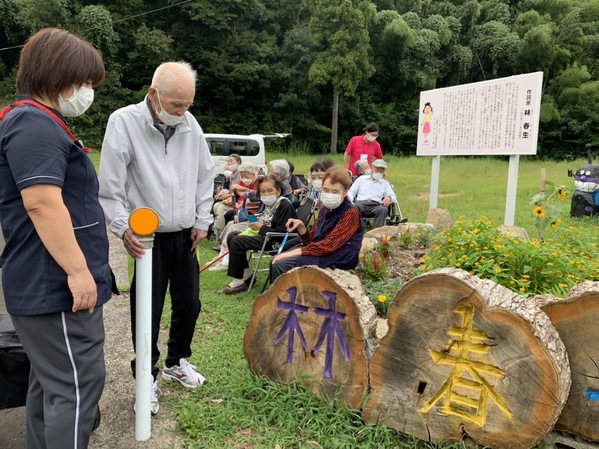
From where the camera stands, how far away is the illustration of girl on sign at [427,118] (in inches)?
271

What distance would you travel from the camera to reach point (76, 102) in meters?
1.66

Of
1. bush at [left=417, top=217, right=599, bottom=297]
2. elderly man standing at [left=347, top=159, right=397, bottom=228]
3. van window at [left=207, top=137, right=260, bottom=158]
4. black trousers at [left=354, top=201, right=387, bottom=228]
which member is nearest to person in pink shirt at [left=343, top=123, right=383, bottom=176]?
elderly man standing at [left=347, top=159, right=397, bottom=228]

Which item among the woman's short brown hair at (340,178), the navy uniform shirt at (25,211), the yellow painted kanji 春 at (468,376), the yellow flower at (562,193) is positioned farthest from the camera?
the yellow flower at (562,193)

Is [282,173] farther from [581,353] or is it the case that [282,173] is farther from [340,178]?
[581,353]

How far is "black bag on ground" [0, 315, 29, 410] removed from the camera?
1.92 meters

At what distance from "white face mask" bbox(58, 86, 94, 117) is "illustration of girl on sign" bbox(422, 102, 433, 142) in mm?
5916

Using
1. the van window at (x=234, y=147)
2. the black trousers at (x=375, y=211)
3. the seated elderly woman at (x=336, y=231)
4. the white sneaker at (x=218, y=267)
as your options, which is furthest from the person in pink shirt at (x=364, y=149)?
the van window at (x=234, y=147)

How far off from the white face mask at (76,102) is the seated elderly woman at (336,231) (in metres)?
2.04

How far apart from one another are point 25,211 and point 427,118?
6314 mm

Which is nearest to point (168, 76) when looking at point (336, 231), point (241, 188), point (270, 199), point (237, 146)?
point (336, 231)

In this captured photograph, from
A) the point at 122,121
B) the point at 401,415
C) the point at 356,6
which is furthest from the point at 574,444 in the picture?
the point at 356,6

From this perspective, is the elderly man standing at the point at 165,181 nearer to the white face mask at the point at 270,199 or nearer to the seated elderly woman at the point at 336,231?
the seated elderly woman at the point at 336,231

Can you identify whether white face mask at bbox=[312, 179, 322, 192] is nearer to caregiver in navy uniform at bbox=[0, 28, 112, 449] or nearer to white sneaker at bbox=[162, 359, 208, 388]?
white sneaker at bbox=[162, 359, 208, 388]

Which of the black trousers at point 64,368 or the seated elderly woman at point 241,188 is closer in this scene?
the black trousers at point 64,368
